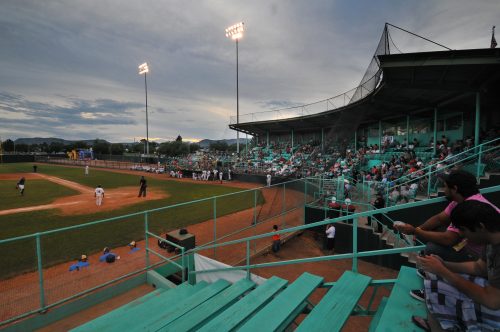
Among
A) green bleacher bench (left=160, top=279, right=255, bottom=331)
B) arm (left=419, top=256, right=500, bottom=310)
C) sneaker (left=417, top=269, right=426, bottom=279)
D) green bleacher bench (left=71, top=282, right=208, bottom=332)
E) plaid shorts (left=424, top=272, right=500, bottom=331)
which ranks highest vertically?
arm (left=419, top=256, right=500, bottom=310)

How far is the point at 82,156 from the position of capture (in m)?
72.9

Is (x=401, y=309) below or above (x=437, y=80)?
below

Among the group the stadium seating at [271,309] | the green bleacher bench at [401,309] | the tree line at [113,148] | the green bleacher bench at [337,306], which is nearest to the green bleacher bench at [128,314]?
the stadium seating at [271,309]

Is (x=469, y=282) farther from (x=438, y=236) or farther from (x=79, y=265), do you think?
(x=79, y=265)

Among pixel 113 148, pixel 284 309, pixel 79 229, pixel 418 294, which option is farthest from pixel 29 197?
pixel 113 148

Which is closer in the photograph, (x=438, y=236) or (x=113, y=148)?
(x=438, y=236)

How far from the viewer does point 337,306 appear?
3.05m

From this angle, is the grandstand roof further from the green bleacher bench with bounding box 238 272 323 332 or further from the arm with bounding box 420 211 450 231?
the green bleacher bench with bounding box 238 272 323 332

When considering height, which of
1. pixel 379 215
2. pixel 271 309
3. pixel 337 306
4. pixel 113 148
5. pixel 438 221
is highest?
pixel 113 148

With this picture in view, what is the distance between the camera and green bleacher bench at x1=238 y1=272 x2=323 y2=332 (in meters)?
2.97

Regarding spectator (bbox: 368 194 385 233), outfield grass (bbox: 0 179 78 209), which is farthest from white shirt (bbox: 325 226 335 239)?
outfield grass (bbox: 0 179 78 209)

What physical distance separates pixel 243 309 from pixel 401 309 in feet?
6.47

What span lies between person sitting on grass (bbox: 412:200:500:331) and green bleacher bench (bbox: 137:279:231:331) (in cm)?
332

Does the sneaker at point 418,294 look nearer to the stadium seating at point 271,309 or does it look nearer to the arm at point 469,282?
the stadium seating at point 271,309
